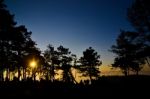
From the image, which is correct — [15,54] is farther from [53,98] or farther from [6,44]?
[53,98]

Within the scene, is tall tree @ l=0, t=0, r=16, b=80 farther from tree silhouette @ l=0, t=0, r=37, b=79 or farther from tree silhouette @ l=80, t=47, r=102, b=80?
tree silhouette @ l=80, t=47, r=102, b=80

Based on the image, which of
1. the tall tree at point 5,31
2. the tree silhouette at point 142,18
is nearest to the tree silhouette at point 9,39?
the tall tree at point 5,31

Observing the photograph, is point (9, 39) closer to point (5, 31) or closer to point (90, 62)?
point (5, 31)

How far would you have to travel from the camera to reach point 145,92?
14.6 m

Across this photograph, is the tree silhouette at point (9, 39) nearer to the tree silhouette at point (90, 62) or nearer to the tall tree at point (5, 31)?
the tall tree at point (5, 31)

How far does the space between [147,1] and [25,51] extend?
26.2m

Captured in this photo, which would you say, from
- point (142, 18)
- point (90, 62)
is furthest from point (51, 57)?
point (142, 18)

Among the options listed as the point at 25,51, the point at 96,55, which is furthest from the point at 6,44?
the point at 96,55

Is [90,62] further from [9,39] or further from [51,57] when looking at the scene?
[9,39]

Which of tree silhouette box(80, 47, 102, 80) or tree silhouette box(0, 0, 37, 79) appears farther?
tree silhouette box(80, 47, 102, 80)

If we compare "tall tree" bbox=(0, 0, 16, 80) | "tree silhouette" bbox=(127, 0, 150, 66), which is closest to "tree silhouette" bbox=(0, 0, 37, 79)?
"tall tree" bbox=(0, 0, 16, 80)

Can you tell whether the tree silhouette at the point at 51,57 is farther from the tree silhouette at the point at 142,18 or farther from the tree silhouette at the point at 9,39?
the tree silhouette at the point at 142,18

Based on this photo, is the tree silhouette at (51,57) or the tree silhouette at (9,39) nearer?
the tree silhouette at (9,39)

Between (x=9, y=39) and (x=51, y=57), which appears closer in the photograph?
(x=9, y=39)
